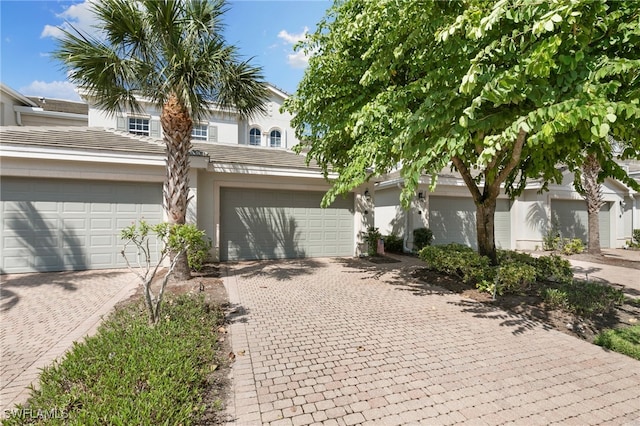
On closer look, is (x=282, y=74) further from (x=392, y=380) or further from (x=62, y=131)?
(x=392, y=380)

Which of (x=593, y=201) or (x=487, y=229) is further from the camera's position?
(x=593, y=201)

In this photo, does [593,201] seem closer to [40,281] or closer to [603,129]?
[603,129]

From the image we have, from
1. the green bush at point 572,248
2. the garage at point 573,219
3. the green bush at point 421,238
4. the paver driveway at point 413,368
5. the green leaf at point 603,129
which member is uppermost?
the green leaf at point 603,129

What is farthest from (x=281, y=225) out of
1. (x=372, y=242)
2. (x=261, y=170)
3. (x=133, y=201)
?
(x=133, y=201)

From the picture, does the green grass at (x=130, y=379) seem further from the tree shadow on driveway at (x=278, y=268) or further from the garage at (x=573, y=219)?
the garage at (x=573, y=219)

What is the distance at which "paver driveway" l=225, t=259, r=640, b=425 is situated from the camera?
276 centimetres

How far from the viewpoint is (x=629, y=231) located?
16.6m

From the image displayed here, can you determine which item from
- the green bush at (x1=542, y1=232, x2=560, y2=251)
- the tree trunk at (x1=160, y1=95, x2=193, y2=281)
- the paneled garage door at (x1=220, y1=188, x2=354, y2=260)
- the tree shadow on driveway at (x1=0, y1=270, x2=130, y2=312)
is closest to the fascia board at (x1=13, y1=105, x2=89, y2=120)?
the tree shadow on driveway at (x1=0, y1=270, x2=130, y2=312)

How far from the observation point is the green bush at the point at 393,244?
13477mm

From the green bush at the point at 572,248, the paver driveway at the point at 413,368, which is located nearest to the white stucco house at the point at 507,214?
the green bush at the point at 572,248

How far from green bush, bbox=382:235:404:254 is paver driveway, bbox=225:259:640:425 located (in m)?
7.39

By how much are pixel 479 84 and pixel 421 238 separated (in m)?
9.41

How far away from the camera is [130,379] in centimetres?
271

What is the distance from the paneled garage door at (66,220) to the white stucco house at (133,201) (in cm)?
2
